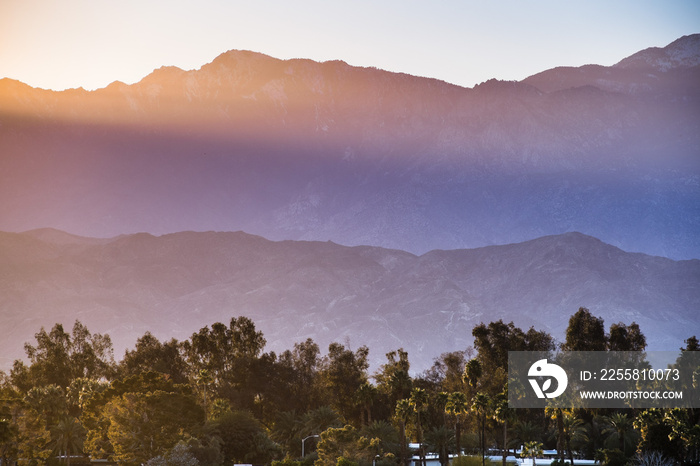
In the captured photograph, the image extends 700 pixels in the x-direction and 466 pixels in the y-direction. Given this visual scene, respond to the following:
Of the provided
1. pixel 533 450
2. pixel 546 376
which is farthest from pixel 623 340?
pixel 533 450

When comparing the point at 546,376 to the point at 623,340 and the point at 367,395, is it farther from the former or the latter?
the point at 367,395

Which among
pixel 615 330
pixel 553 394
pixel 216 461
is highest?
→ pixel 615 330

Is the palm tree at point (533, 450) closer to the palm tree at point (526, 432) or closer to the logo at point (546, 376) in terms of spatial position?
the logo at point (546, 376)

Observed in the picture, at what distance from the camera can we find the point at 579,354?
180250 mm

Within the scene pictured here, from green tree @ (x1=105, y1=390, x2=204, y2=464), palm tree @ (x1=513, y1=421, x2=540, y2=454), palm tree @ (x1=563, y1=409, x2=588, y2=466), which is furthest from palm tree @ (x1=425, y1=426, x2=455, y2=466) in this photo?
green tree @ (x1=105, y1=390, x2=204, y2=464)

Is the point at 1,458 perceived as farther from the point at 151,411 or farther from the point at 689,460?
the point at 689,460

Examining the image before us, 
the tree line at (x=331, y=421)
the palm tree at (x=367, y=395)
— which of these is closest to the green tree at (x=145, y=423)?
the tree line at (x=331, y=421)

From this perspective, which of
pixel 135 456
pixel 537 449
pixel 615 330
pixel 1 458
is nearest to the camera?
pixel 1 458

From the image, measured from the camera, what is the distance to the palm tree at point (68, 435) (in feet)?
520

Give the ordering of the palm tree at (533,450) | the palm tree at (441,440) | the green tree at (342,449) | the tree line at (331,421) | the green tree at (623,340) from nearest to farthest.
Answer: the green tree at (342,449) → the tree line at (331,421) → the palm tree at (533,450) → the palm tree at (441,440) → the green tree at (623,340)

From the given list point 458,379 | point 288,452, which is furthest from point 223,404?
point 458,379

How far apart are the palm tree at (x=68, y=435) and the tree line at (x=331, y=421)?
7.0 inches

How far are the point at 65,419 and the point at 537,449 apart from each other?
75865 mm

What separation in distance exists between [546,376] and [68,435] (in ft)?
258
